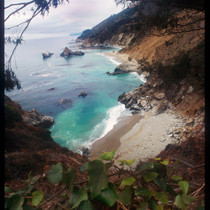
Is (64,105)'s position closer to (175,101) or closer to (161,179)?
(175,101)

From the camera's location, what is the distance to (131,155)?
910cm

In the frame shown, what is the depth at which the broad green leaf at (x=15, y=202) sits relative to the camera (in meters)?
0.71

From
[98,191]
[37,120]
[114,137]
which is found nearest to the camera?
[98,191]

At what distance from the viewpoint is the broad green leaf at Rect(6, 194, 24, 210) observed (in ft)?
2.33

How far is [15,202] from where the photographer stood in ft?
2.39

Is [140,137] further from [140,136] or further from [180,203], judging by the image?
[180,203]

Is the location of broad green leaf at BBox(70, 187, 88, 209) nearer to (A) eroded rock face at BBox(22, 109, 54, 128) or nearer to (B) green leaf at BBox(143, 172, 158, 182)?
(B) green leaf at BBox(143, 172, 158, 182)

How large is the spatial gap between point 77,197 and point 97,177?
137 mm

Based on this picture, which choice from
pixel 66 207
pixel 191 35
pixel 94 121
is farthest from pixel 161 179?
pixel 191 35

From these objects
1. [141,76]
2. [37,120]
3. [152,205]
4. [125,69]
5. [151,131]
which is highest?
[152,205]

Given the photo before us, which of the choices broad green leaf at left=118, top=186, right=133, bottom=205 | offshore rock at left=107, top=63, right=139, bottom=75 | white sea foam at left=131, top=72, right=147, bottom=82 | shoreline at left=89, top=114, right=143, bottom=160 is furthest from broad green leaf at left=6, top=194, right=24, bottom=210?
offshore rock at left=107, top=63, right=139, bottom=75

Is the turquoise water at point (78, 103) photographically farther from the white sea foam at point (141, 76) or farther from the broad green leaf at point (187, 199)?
the broad green leaf at point (187, 199)

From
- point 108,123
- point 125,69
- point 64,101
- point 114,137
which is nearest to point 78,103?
point 64,101

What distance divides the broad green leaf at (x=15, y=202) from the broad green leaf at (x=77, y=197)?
21 centimetres
